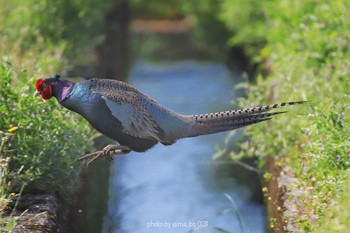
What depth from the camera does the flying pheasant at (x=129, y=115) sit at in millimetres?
5102

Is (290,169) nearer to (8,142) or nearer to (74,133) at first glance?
(74,133)

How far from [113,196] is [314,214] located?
257cm

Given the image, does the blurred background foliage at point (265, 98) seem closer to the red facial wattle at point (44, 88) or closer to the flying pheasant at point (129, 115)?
the red facial wattle at point (44, 88)

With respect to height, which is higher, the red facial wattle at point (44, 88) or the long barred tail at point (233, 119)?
the red facial wattle at point (44, 88)

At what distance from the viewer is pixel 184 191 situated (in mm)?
7309

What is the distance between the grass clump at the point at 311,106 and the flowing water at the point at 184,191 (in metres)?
0.38

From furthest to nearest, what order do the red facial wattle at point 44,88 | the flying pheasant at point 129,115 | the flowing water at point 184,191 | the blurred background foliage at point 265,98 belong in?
the flowing water at point 184,191, the blurred background foliage at point 265,98, the red facial wattle at point 44,88, the flying pheasant at point 129,115

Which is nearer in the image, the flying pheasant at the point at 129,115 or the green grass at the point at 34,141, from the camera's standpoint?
the flying pheasant at the point at 129,115

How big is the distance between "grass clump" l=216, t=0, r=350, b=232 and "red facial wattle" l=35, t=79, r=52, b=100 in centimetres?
171

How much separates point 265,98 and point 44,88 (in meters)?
3.02

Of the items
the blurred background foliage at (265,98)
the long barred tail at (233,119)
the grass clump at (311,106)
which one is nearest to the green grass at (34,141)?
the blurred background foliage at (265,98)

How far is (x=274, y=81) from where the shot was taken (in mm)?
7836

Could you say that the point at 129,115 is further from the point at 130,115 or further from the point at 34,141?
the point at 34,141

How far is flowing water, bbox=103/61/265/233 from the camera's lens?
248 inches
